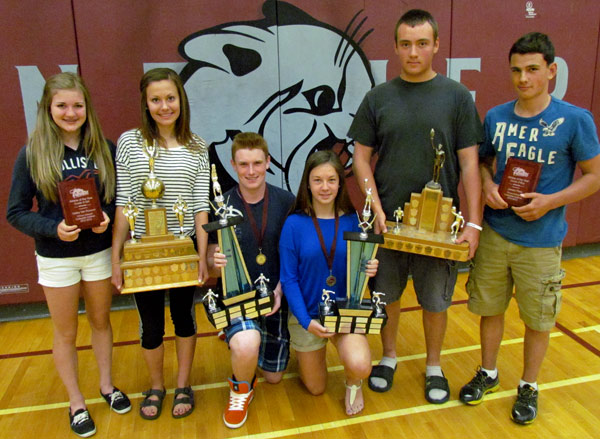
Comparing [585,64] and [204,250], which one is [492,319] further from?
[585,64]

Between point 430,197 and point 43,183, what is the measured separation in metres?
1.70

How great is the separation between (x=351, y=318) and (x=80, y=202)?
1.27m

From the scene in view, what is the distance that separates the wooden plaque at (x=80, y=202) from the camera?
1903 mm

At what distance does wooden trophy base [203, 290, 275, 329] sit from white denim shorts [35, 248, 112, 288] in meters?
0.51

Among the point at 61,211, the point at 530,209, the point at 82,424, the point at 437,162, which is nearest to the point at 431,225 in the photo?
the point at 437,162

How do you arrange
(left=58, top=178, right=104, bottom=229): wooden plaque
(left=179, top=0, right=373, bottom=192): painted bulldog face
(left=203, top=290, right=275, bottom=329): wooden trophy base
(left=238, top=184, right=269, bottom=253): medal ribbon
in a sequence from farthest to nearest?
(left=179, top=0, right=373, bottom=192): painted bulldog face → (left=238, top=184, right=269, bottom=253): medal ribbon → (left=203, top=290, right=275, bottom=329): wooden trophy base → (left=58, top=178, right=104, bottom=229): wooden plaque

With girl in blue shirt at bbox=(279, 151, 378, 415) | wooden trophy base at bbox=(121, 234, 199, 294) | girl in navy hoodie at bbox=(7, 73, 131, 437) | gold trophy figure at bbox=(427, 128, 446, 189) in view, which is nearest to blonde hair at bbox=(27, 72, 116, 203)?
girl in navy hoodie at bbox=(7, 73, 131, 437)

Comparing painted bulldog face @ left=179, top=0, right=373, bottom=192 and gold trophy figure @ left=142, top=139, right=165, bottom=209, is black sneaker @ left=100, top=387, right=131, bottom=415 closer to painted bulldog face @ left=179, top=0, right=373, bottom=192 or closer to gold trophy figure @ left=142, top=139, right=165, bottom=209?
gold trophy figure @ left=142, top=139, right=165, bottom=209

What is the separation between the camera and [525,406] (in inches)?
88.2

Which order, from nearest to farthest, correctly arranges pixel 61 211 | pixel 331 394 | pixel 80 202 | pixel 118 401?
1. pixel 80 202
2. pixel 61 211
3. pixel 118 401
4. pixel 331 394

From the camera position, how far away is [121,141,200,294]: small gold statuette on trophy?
2.05 m

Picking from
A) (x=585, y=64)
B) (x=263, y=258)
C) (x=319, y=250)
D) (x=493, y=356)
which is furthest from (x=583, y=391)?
(x=585, y=64)

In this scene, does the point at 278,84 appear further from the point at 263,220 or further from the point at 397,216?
the point at 397,216

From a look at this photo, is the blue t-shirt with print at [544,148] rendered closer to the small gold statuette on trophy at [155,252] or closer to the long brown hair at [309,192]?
the long brown hair at [309,192]
